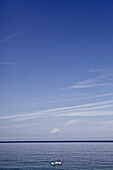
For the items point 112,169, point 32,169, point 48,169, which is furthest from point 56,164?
point 112,169

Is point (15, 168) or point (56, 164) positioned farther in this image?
point (56, 164)

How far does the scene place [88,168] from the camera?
94.1 meters

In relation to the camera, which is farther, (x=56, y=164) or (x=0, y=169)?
(x=56, y=164)

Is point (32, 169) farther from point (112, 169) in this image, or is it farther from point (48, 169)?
point (112, 169)

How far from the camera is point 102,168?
94875 mm

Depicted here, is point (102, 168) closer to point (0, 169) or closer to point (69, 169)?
point (69, 169)

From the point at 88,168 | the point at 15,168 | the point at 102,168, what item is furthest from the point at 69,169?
the point at 15,168

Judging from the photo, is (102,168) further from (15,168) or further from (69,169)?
(15,168)

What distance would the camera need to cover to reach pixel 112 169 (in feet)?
298

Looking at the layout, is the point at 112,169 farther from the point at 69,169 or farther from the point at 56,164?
the point at 56,164

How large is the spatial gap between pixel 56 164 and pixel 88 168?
64.4 feet

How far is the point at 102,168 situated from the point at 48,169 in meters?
25.0

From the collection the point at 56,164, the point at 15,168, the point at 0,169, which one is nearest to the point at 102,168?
the point at 56,164

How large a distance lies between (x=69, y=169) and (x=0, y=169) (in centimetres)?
3092
